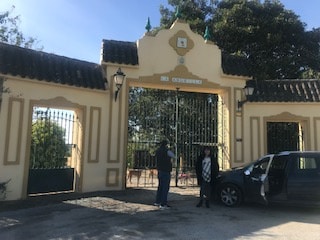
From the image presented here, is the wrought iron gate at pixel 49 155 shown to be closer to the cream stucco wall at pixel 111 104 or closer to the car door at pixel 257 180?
the cream stucco wall at pixel 111 104

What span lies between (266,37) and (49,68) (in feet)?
49.2

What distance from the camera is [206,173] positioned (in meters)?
9.58

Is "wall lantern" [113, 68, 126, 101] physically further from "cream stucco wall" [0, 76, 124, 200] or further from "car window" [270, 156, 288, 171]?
"car window" [270, 156, 288, 171]

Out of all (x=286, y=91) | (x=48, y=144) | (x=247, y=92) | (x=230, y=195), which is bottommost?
(x=230, y=195)

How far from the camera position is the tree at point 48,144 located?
1157cm

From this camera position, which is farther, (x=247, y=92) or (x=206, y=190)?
(x=247, y=92)

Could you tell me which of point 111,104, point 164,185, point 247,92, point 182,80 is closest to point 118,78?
point 111,104

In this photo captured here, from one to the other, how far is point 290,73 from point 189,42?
11.0m

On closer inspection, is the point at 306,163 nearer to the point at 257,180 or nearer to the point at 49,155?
the point at 257,180

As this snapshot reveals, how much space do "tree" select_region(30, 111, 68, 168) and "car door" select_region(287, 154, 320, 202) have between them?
286 inches

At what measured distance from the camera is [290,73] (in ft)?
72.6

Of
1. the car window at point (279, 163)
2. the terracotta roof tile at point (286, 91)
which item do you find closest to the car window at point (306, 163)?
the car window at point (279, 163)

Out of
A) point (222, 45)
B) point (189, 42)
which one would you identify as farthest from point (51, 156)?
point (222, 45)

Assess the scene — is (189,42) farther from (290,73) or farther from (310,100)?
(290,73)
